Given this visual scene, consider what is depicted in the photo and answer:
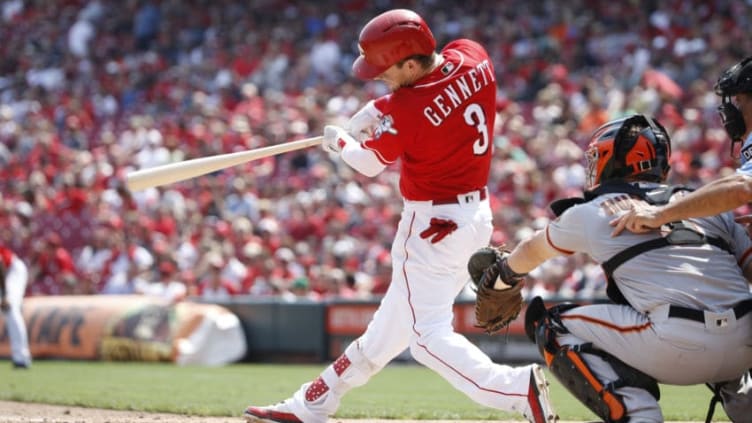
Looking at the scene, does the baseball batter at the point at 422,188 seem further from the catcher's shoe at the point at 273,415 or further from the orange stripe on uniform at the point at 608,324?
the orange stripe on uniform at the point at 608,324

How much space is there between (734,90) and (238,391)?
5.09 m

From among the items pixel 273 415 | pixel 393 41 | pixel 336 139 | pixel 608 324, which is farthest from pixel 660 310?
pixel 273 415

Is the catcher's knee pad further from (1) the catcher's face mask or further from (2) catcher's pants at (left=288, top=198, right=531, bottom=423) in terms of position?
(1) the catcher's face mask

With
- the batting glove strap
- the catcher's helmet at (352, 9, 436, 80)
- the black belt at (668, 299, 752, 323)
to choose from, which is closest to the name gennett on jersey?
the catcher's helmet at (352, 9, 436, 80)

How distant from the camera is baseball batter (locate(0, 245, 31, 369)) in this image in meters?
10.9

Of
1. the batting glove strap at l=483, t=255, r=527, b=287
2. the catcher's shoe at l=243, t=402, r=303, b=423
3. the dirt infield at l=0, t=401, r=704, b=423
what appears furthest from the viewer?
the dirt infield at l=0, t=401, r=704, b=423

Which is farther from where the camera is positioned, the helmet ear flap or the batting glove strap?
the batting glove strap

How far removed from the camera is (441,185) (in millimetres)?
5297

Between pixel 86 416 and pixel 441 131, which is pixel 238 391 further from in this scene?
pixel 441 131

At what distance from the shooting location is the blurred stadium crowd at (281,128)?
1356cm

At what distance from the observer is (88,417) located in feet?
21.5

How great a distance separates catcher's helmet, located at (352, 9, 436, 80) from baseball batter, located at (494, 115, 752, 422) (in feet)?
3.95

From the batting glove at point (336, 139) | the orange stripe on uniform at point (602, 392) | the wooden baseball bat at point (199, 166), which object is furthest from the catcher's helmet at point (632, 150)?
the wooden baseball bat at point (199, 166)

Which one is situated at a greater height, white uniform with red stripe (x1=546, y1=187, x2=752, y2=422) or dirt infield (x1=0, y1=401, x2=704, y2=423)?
white uniform with red stripe (x1=546, y1=187, x2=752, y2=422)
